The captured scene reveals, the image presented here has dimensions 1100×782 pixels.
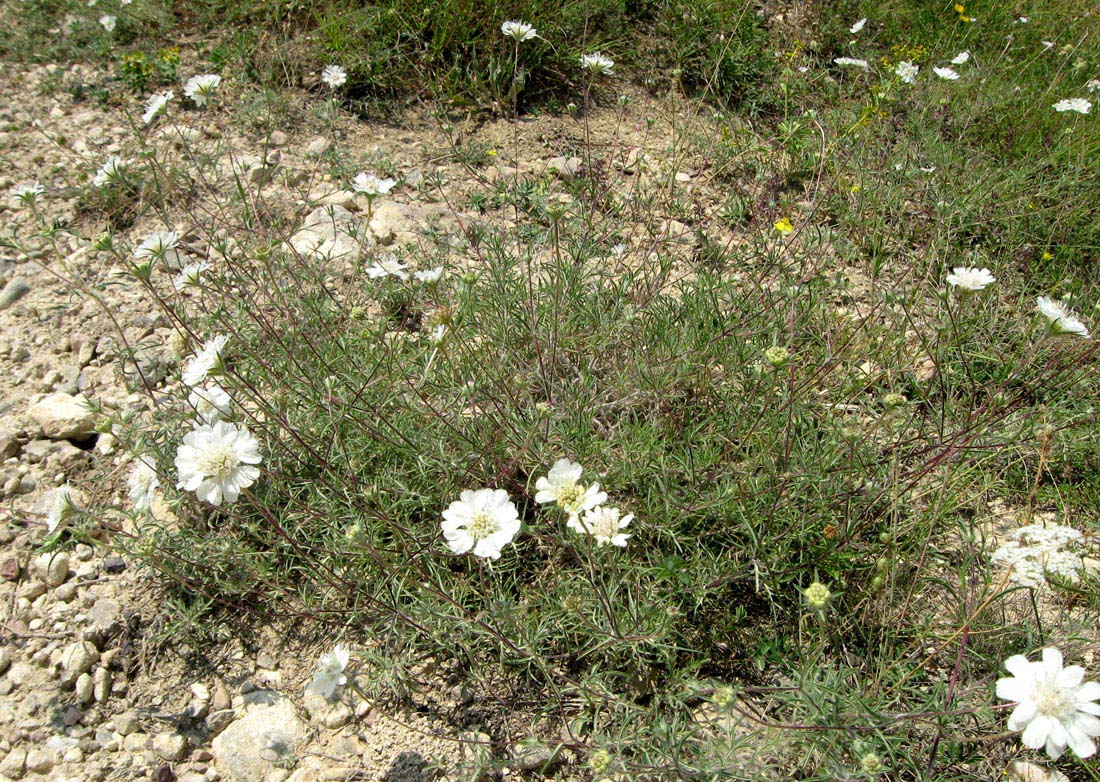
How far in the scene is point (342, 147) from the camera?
13.0 ft

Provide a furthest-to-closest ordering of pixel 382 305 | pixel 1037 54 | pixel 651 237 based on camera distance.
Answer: pixel 1037 54
pixel 651 237
pixel 382 305

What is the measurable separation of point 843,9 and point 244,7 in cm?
360

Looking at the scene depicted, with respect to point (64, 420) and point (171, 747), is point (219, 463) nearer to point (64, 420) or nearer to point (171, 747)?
point (171, 747)

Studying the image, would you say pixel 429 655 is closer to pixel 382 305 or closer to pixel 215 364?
pixel 215 364

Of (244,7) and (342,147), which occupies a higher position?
(244,7)

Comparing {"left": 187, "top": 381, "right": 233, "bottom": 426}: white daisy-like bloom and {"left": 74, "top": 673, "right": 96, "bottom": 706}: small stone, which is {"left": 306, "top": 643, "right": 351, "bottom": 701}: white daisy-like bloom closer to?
{"left": 74, "top": 673, "right": 96, "bottom": 706}: small stone

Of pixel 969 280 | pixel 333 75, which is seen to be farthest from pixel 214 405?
pixel 969 280

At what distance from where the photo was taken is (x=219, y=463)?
6.52 ft

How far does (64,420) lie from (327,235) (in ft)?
4.38

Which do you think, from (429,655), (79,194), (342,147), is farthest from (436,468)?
(79,194)

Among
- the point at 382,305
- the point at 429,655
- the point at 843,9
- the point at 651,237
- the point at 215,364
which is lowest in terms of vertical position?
the point at 429,655

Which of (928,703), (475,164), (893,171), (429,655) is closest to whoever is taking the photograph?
(928,703)

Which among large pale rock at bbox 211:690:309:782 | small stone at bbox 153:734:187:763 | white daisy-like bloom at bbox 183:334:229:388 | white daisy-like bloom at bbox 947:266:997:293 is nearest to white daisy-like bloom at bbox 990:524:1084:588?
white daisy-like bloom at bbox 947:266:997:293

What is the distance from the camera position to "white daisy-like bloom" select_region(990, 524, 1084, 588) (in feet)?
6.36
